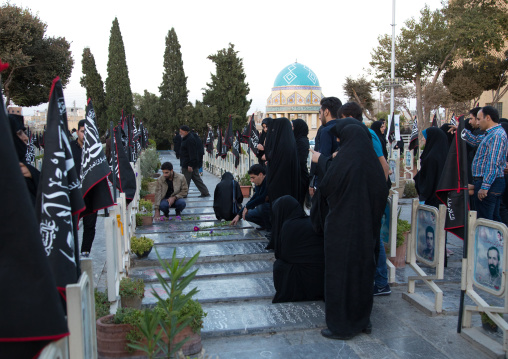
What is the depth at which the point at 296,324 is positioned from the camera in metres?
4.01

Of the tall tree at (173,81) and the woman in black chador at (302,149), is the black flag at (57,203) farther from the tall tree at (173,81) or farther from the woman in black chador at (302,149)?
the tall tree at (173,81)

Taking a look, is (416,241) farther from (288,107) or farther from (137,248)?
(288,107)

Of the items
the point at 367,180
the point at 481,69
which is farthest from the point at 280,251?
the point at 481,69

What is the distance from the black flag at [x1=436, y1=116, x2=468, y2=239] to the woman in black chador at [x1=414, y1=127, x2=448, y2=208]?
141 centimetres

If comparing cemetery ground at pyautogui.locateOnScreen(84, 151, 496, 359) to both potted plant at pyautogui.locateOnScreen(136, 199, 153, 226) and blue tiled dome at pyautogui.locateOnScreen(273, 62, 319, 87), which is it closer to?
potted plant at pyautogui.locateOnScreen(136, 199, 153, 226)

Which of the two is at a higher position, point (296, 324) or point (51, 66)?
point (51, 66)

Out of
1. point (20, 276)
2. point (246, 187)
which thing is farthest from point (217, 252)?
point (246, 187)

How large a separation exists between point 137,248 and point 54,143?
358 cm

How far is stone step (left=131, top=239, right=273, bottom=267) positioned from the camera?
5884 mm

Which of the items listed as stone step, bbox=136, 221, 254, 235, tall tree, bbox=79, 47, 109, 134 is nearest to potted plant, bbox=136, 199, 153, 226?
stone step, bbox=136, 221, 254, 235

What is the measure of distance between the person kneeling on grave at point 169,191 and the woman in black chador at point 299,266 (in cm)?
435

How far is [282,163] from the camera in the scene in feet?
21.8

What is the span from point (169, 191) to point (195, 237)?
1980 millimetres

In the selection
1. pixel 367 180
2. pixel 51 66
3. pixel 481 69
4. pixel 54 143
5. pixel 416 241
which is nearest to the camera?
pixel 54 143
